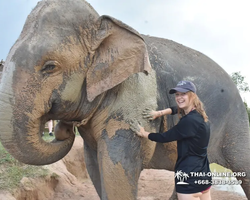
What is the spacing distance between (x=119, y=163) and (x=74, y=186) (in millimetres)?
2609

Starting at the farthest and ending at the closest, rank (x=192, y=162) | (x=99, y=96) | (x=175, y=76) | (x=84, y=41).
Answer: (x=175, y=76)
(x=99, y=96)
(x=84, y=41)
(x=192, y=162)

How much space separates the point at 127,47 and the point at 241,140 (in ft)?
5.99

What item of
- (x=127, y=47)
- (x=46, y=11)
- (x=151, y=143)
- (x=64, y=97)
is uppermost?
(x=46, y=11)

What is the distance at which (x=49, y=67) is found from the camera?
7.14 feet

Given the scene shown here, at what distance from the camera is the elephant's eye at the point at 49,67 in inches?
84.5

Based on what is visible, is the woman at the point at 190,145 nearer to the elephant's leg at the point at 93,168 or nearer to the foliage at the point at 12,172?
the elephant's leg at the point at 93,168

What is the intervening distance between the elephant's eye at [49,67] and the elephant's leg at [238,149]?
2084 millimetres

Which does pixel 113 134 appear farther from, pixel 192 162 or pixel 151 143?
pixel 192 162

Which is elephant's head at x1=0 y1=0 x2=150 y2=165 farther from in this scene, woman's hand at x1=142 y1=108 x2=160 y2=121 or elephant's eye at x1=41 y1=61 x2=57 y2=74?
woman's hand at x1=142 y1=108 x2=160 y2=121

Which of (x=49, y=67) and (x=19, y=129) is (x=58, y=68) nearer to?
(x=49, y=67)

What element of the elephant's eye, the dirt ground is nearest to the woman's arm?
the elephant's eye

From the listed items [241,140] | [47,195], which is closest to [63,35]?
[241,140]

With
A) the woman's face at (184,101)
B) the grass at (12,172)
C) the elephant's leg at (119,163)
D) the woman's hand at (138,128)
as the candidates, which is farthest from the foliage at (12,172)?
the woman's face at (184,101)

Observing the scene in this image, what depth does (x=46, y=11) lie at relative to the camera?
88.1 inches
